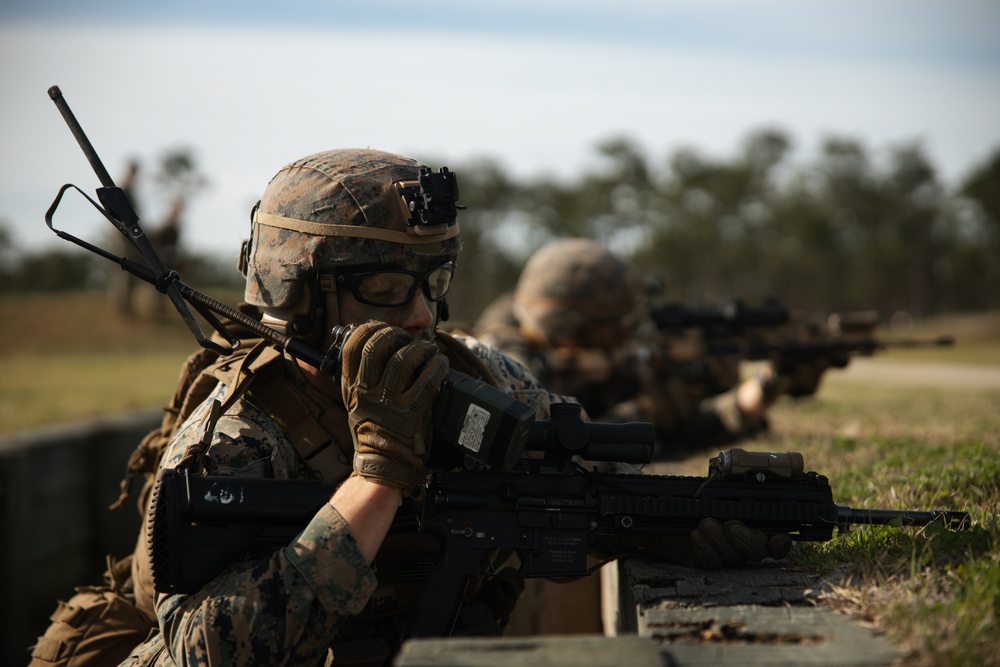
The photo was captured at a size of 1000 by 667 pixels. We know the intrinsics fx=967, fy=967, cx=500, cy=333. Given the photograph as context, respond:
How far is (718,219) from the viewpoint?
45844 mm

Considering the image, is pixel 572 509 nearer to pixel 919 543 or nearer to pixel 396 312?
pixel 396 312

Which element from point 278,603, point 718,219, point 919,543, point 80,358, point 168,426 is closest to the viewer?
point 278,603

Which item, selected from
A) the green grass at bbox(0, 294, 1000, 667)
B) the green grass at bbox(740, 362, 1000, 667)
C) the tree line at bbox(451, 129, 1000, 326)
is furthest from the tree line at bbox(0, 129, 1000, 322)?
the green grass at bbox(740, 362, 1000, 667)

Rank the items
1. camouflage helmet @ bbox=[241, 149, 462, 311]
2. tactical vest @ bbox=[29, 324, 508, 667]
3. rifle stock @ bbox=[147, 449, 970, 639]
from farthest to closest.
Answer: camouflage helmet @ bbox=[241, 149, 462, 311] → tactical vest @ bbox=[29, 324, 508, 667] → rifle stock @ bbox=[147, 449, 970, 639]

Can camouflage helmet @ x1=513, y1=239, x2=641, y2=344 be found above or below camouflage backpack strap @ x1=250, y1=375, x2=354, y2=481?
below

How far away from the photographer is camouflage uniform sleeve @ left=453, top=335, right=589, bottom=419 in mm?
3693

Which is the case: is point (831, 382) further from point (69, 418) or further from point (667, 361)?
point (69, 418)

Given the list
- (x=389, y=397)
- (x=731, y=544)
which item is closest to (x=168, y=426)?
(x=389, y=397)

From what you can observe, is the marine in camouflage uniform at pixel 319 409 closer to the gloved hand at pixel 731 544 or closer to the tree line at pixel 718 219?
the gloved hand at pixel 731 544

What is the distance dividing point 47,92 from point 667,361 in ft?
19.7

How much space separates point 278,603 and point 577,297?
221 inches

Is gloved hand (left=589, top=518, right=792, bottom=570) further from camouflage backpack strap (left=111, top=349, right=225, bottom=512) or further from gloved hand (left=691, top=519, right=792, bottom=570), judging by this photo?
camouflage backpack strap (left=111, top=349, right=225, bottom=512)

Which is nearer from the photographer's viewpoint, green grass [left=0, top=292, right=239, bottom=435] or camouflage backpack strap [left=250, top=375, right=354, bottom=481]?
camouflage backpack strap [left=250, top=375, right=354, bottom=481]

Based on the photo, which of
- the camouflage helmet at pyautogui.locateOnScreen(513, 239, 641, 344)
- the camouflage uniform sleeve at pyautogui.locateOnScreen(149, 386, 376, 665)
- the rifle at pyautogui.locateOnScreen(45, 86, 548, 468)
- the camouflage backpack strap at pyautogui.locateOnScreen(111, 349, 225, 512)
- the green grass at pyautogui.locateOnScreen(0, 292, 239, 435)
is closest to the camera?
the camouflage uniform sleeve at pyautogui.locateOnScreen(149, 386, 376, 665)
